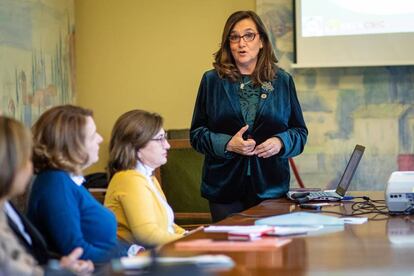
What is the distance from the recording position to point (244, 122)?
3236mm

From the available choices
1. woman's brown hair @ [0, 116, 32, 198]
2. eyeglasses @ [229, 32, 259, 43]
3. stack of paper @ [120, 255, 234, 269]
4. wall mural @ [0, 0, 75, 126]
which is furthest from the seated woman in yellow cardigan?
wall mural @ [0, 0, 75, 126]

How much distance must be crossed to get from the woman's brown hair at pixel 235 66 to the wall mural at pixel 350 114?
212cm

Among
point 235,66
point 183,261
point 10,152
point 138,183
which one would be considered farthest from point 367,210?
point 10,152

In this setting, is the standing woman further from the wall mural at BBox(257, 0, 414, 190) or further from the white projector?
the wall mural at BBox(257, 0, 414, 190)

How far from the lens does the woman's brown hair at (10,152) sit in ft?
5.63

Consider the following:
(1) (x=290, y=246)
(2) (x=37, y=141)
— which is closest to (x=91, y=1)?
(2) (x=37, y=141)

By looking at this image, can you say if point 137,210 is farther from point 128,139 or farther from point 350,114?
point 350,114

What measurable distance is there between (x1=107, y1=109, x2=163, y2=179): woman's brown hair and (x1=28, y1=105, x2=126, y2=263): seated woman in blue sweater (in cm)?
41

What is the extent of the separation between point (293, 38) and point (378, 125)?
86 cm

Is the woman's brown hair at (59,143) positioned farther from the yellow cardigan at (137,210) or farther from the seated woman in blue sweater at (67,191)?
the yellow cardigan at (137,210)

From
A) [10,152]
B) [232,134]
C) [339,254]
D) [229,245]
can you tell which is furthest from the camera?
[232,134]

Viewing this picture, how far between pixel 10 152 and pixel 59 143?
21.6 inches

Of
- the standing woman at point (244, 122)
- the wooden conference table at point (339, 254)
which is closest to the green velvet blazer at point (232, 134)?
the standing woman at point (244, 122)

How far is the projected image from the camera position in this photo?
5.25 meters
